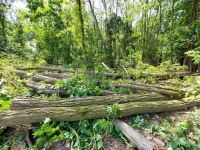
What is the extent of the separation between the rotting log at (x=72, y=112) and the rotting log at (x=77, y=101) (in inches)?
11.9

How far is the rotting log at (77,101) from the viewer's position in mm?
3314

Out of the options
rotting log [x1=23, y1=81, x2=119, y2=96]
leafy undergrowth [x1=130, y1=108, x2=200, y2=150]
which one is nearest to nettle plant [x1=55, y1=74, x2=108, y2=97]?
rotting log [x1=23, y1=81, x2=119, y2=96]

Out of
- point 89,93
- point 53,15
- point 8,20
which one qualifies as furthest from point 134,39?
point 8,20

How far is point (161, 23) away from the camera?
13125 mm

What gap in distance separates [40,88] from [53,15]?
10895mm

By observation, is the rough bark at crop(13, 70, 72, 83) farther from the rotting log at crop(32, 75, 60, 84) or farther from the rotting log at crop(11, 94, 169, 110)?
the rotting log at crop(11, 94, 169, 110)

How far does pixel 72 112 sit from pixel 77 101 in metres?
0.50

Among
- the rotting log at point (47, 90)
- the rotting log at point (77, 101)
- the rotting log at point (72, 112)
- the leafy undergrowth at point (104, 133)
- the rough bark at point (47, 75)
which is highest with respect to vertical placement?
the rough bark at point (47, 75)

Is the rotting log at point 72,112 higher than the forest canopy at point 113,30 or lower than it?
lower

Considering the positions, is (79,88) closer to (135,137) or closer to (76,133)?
(76,133)

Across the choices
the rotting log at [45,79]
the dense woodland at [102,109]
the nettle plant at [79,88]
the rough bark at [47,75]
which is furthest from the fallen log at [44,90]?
the rough bark at [47,75]

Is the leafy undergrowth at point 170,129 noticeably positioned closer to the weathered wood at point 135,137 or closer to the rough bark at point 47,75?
the weathered wood at point 135,137

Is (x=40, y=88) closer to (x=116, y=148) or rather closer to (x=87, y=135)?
(x=87, y=135)

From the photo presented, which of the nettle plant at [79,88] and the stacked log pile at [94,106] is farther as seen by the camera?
the nettle plant at [79,88]
